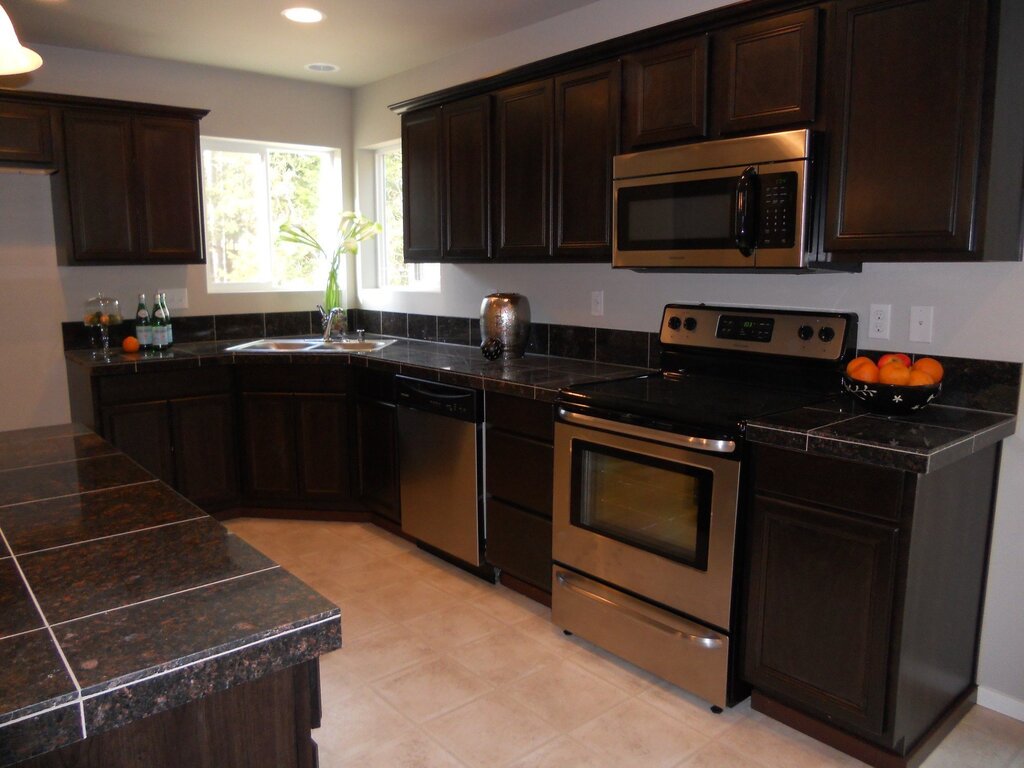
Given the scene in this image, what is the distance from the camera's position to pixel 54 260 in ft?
12.8

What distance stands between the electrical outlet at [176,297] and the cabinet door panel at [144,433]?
0.82m

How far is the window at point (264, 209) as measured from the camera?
4488 mm

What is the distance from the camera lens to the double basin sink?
4.09 metres

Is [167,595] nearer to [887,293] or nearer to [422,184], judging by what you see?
[887,293]

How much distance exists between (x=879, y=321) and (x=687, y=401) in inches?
26.7

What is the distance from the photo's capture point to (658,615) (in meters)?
2.39

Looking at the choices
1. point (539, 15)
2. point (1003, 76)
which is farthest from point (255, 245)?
point (1003, 76)

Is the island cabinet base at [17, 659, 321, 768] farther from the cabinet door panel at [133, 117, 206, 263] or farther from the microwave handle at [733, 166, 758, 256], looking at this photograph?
the cabinet door panel at [133, 117, 206, 263]

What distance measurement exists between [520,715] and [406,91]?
3503 millimetres

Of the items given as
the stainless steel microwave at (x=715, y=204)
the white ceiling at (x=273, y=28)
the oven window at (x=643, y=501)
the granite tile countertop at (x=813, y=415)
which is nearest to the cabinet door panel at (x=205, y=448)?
the granite tile countertop at (x=813, y=415)

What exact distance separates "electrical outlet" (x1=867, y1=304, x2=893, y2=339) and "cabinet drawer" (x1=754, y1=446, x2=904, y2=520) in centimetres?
67

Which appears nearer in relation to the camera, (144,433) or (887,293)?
(887,293)

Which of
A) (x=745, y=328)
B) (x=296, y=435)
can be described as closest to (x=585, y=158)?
(x=745, y=328)

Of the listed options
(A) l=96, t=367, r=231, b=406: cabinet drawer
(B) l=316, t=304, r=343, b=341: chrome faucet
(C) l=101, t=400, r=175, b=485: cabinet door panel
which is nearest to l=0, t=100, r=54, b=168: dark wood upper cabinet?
(A) l=96, t=367, r=231, b=406: cabinet drawer
